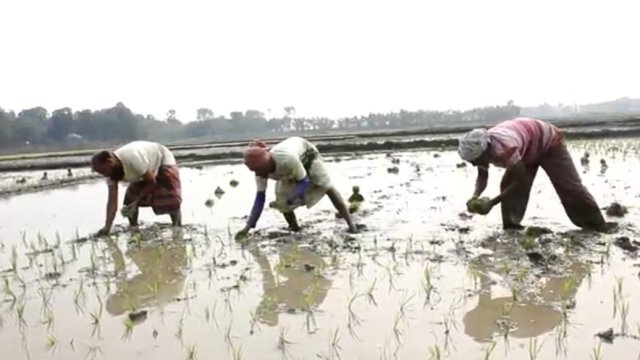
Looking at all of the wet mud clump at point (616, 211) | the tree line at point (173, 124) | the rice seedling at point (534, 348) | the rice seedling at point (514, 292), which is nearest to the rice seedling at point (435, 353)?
the rice seedling at point (534, 348)

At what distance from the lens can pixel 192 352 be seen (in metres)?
3.06

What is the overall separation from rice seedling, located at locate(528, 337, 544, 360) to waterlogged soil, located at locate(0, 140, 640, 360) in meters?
0.01

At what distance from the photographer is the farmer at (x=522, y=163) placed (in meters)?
5.05

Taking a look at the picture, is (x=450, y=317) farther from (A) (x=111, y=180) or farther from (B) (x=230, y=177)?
(B) (x=230, y=177)

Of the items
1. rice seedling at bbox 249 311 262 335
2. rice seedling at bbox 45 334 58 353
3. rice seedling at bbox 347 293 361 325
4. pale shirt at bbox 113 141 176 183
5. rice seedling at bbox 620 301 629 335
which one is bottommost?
rice seedling at bbox 45 334 58 353

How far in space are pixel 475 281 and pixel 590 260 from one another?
1012 mm

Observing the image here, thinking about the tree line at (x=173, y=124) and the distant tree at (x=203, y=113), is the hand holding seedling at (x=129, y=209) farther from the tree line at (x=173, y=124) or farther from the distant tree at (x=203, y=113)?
the distant tree at (x=203, y=113)

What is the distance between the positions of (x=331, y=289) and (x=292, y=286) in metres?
0.32

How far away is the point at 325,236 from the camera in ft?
19.7

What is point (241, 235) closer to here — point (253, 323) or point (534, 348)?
point (253, 323)

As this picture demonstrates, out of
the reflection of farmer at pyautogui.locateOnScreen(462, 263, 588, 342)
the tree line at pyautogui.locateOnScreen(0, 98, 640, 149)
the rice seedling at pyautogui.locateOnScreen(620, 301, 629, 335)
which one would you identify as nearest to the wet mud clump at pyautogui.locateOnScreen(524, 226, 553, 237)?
the reflection of farmer at pyautogui.locateOnScreen(462, 263, 588, 342)

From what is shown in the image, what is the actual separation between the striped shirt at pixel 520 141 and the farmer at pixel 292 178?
5.50 ft

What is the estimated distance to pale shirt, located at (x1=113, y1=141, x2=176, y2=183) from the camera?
6.28 m

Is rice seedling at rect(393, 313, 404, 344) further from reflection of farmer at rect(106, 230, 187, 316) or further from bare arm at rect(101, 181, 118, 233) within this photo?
bare arm at rect(101, 181, 118, 233)
